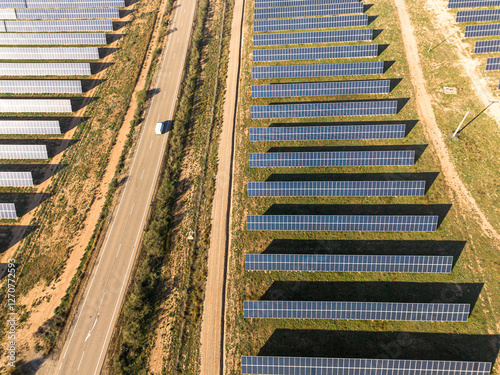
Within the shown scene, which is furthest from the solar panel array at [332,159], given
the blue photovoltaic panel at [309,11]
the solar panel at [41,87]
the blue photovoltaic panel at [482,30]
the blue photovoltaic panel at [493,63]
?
the solar panel at [41,87]

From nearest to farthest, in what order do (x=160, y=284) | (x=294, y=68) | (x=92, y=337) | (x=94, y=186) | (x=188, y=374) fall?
(x=188, y=374), (x=92, y=337), (x=160, y=284), (x=94, y=186), (x=294, y=68)

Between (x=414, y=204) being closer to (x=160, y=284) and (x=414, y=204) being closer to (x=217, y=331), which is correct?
(x=217, y=331)

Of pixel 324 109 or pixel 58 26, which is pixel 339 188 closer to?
pixel 324 109

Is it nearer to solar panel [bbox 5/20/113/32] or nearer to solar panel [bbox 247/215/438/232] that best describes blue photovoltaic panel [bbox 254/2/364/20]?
solar panel [bbox 5/20/113/32]

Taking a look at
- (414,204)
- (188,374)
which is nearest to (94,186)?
(188,374)

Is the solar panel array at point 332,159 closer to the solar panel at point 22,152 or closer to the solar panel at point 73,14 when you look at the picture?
the solar panel at point 22,152

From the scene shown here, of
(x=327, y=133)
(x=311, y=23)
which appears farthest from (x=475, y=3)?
(x=327, y=133)
